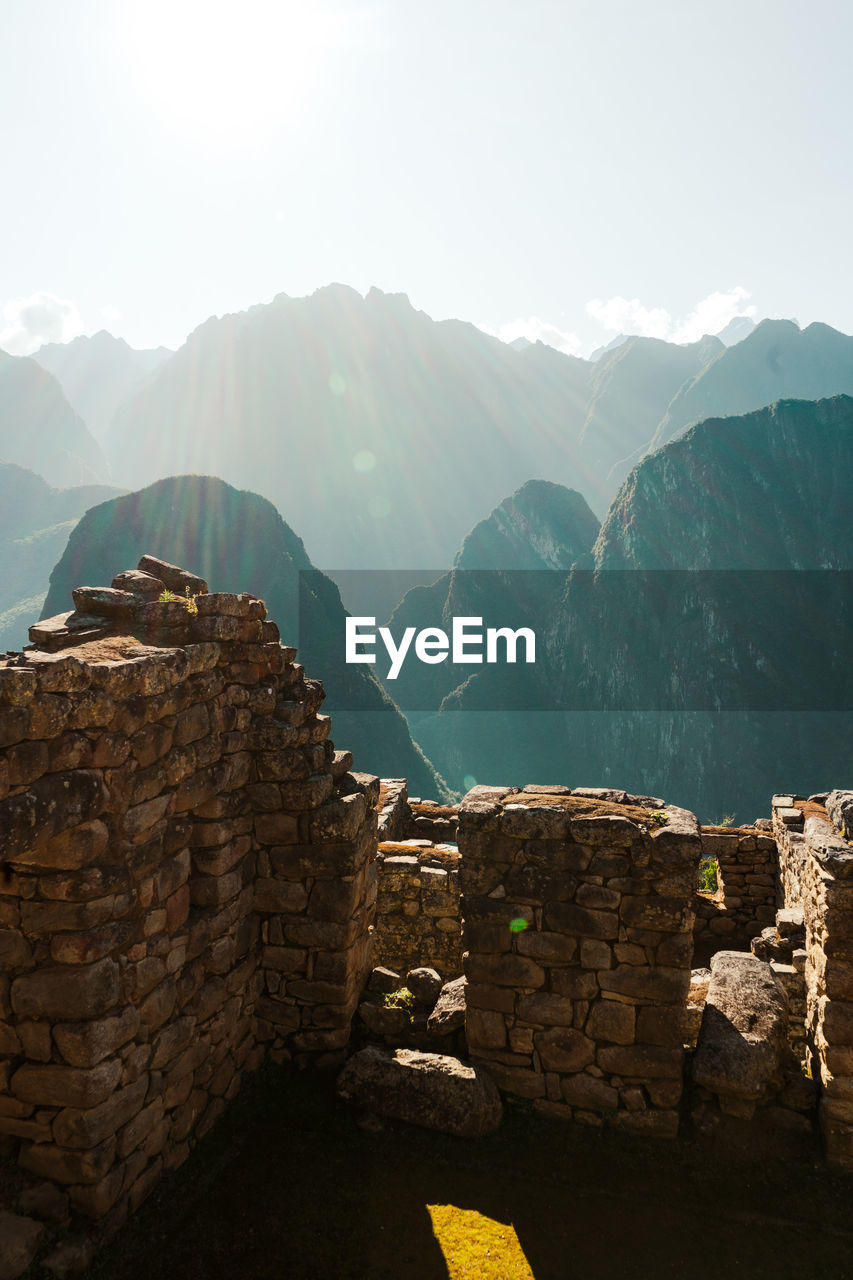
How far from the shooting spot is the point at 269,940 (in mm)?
6164

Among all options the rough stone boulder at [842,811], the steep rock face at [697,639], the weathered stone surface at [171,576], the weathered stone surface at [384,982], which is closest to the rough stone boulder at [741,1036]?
the rough stone boulder at [842,811]

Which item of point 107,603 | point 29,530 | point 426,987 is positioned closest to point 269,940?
point 426,987

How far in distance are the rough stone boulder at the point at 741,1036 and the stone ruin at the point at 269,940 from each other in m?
0.02

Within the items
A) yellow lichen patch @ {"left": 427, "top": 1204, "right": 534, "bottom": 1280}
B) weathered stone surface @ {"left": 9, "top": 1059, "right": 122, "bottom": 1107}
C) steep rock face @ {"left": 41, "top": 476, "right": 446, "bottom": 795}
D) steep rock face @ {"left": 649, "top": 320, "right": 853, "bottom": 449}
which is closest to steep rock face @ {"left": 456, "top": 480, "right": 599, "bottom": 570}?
steep rock face @ {"left": 649, "top": 320, "right": 853, "bottom": 449}

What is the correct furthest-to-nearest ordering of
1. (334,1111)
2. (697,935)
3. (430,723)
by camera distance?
(430,723), (697,935), (334,1111)

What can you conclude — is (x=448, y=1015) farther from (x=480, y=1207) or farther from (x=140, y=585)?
(x=140, y=585)

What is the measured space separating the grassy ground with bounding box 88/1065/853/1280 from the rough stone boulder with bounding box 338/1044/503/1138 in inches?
5.0

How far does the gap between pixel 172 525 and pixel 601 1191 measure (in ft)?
303

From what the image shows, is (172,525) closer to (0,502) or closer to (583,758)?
(583,758)

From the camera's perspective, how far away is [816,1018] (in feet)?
18.2

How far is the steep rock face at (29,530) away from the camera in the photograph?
129 meters

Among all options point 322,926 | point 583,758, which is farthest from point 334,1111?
point 583,758

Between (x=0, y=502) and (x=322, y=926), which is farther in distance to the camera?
(x=0, y=502)

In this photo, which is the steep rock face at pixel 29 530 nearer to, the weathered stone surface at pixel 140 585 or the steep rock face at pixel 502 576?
the steep rock face at pixel 502 576
